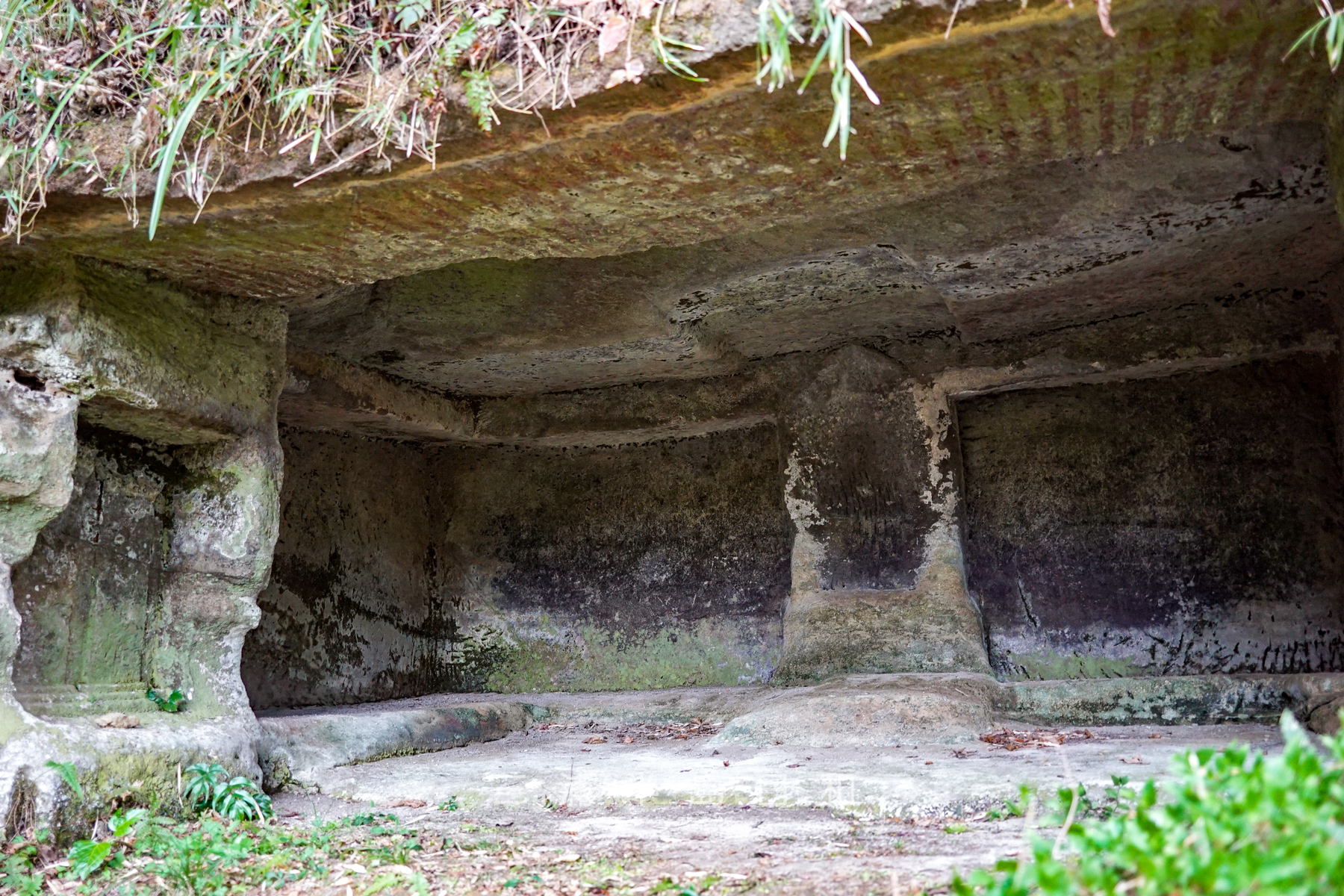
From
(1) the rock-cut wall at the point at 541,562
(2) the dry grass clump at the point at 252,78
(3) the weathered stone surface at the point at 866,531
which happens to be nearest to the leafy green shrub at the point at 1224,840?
(2) the dry grass clump at the point at 252,78

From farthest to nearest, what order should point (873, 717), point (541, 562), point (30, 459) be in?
point (541, 562)
point (873, 717)
point (30, 459)

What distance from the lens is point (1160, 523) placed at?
5.53m

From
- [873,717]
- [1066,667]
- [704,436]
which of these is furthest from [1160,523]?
[704,436]

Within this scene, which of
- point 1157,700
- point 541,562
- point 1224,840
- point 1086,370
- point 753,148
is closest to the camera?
point 1224,840

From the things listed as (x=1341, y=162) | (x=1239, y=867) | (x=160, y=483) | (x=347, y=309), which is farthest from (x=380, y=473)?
(x=1239, y=867)

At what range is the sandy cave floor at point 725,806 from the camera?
7.49 ft

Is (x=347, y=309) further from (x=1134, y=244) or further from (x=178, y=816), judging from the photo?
(x=1134, y=244)

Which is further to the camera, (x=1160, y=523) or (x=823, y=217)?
(x=1160, y=523)

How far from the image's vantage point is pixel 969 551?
5855mm

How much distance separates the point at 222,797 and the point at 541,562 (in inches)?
144

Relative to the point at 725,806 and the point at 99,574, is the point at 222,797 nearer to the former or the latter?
the point at 99,574

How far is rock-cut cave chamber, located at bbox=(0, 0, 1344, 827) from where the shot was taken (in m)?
3.15

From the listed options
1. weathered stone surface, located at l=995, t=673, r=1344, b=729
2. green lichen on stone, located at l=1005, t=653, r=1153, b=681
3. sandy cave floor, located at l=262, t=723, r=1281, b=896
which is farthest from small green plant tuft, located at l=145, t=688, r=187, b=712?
green lichen on stone, located at l=1005, t=653, r=1153, b=681

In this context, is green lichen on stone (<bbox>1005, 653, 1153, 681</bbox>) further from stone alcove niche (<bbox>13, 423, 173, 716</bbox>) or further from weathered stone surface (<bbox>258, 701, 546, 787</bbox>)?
stone alcove niche (<bbox>13, 423, 173, 716</bbox>)
